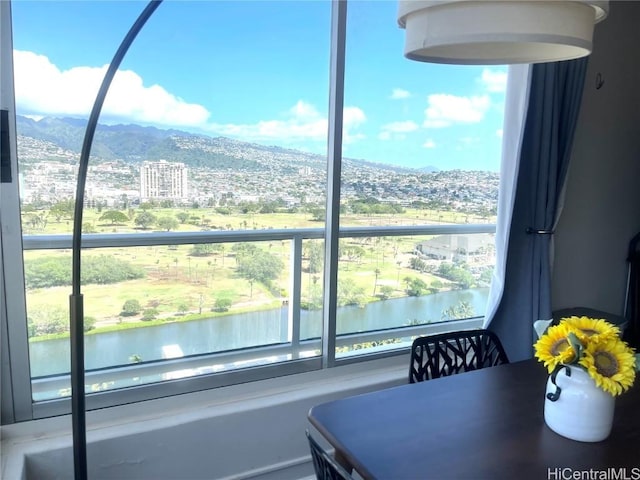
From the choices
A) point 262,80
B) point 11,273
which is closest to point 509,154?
point 262,80

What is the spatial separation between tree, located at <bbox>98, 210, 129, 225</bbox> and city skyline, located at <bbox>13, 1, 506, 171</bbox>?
1.26 feet

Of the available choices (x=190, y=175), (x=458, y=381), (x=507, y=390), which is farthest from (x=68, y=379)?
(x=507, y=390)

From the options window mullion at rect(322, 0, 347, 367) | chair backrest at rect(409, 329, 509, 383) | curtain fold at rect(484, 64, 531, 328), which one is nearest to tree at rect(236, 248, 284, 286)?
window mullion at rect(322, 0, 347, 367)

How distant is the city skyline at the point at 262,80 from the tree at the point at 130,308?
77cm

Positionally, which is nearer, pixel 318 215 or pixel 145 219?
pixel 145 219

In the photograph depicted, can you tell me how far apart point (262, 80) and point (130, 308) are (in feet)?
3.90

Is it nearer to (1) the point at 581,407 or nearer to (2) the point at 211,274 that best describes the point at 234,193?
(2) the point at 211,274

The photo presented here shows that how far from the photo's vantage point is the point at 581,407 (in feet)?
4.10

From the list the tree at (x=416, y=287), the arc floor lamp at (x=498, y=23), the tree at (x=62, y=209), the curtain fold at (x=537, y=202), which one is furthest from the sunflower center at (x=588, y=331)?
the tree at (x=62, y=209)

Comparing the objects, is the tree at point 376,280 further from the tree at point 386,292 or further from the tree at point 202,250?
the tree at point 202,250

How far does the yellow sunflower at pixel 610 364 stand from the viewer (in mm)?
1177

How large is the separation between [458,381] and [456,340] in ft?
1.17

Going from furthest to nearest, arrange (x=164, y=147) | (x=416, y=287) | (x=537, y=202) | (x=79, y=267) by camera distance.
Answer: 1. (x=416, y=287)
2. (x=537, y=202)
3. (x=164, y=147)
4. (x=79, y=267)

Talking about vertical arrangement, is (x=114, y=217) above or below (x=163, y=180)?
below
